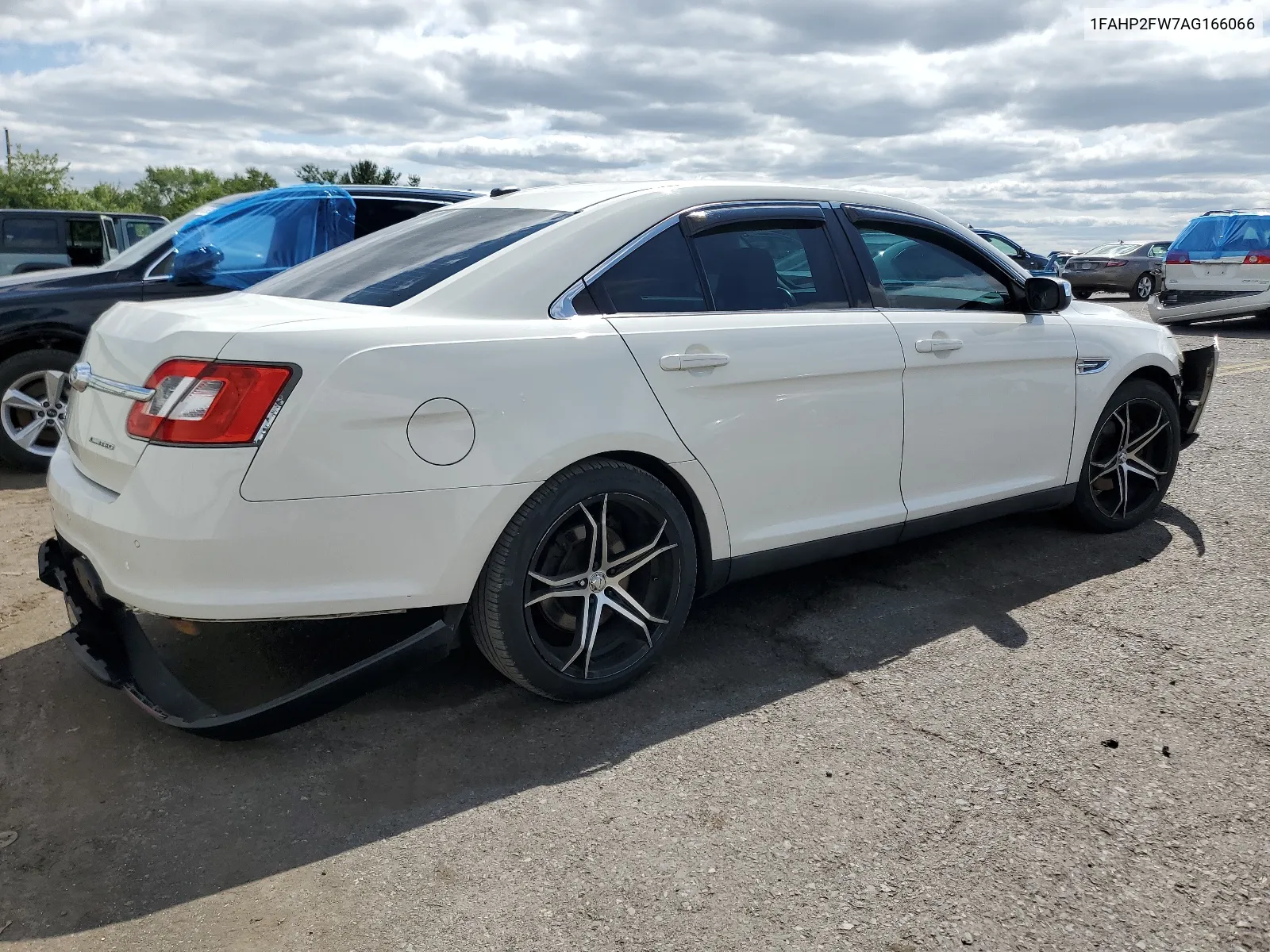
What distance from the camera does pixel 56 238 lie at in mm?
15469

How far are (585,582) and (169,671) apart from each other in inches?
48.6

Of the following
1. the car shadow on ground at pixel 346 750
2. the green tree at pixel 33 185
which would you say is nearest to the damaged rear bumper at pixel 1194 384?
the car shadow on ground at pixel 346 750

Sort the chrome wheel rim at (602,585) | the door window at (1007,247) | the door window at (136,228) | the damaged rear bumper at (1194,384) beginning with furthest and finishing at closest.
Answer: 1. the door window at (1007,247)
2. the door window at (136,228)
3. the damaged rear bumper at (1194,384)
4. the chrome wheel rim at (602,585)

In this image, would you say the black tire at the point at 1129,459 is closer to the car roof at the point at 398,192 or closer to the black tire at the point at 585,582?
the black tire at the point at 585,582

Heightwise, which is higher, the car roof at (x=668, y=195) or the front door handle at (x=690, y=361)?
the car roof at (x=668, y=195)

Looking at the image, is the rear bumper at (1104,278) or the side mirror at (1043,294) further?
the rear bumper at (1104,278)

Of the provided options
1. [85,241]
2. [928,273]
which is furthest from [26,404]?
[85,241]

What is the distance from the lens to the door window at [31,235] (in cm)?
1512

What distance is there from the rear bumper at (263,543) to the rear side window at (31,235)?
14581 mm

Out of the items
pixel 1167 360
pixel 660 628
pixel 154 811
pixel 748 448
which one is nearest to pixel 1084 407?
pixel 1167 360

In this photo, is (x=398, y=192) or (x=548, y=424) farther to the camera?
(x=398, y=192)

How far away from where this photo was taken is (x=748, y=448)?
3.54m

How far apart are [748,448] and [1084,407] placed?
204 centimetres

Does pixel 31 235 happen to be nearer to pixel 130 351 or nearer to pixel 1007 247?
pixel 130 351
